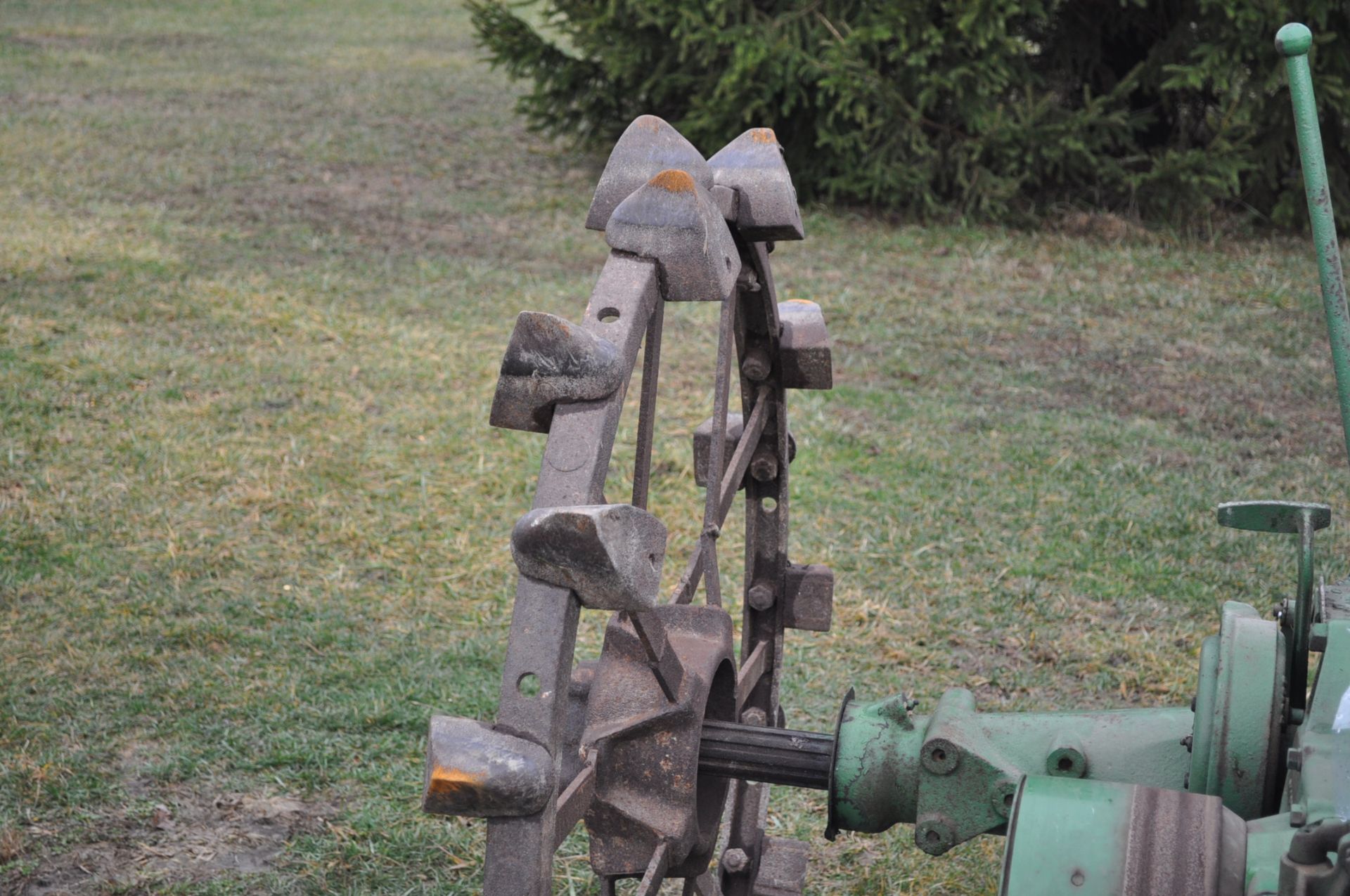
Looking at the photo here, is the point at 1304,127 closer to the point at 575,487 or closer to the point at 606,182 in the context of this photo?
the point at 606,182

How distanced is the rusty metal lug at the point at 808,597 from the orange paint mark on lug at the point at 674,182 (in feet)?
4.08

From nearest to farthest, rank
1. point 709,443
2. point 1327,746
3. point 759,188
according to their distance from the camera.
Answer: point 1327,746 → point 759,188 → point 709,443

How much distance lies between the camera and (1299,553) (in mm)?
1892

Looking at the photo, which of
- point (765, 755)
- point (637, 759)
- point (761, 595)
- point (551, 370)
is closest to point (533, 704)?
point (551, 370)

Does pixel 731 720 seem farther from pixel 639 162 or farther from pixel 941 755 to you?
pixel 639 162

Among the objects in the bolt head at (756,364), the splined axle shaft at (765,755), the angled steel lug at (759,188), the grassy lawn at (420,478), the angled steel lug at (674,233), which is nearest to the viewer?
the angled steel lug at (674,233)

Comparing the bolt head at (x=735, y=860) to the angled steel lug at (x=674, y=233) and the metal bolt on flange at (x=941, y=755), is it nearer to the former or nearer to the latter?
the metal bolt on flange at (x=941, y=755)

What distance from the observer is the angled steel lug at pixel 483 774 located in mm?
1389

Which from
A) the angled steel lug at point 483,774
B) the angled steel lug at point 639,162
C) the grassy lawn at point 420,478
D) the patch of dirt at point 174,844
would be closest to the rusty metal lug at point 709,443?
the angled steel lug at point 639,162

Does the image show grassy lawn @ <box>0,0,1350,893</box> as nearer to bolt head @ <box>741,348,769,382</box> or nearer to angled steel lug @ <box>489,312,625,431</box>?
bolt head @ <box>741,348,769,382</box>

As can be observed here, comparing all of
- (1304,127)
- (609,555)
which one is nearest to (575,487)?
(609,555)

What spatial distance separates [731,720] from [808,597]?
0.69m

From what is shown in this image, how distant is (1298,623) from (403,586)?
2.96 meters

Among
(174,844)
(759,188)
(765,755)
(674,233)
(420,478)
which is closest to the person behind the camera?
(674,233)
